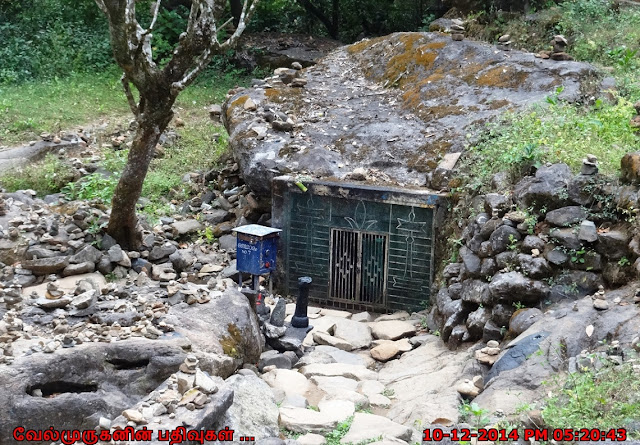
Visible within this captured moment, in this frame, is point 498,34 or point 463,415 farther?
point 498,34

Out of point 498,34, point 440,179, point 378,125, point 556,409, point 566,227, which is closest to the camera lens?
point 556,409

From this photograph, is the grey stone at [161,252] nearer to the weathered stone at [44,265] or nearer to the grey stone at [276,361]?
the weathered stone at [44,265]

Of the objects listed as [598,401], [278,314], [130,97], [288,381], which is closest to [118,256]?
[130,97]

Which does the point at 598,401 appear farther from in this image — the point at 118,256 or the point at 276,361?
the point at 118,256

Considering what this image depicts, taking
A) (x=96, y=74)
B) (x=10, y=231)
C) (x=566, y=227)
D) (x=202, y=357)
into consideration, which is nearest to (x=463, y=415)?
(x=202, y=357)

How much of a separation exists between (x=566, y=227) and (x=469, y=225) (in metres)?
1.40

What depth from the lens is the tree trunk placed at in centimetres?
887

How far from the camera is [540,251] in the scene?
24.4 feet

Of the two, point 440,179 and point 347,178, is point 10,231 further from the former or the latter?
point 440,179

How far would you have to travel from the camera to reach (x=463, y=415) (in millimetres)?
5609

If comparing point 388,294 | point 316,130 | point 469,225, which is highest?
point 316,130

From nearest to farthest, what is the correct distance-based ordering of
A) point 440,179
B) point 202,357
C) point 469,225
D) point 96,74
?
point 202,357 < point 469,225 < point 440,179 < point 96,74

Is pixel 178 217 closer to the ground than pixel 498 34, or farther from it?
closer to the ground

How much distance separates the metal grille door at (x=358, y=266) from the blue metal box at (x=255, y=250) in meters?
0.94
